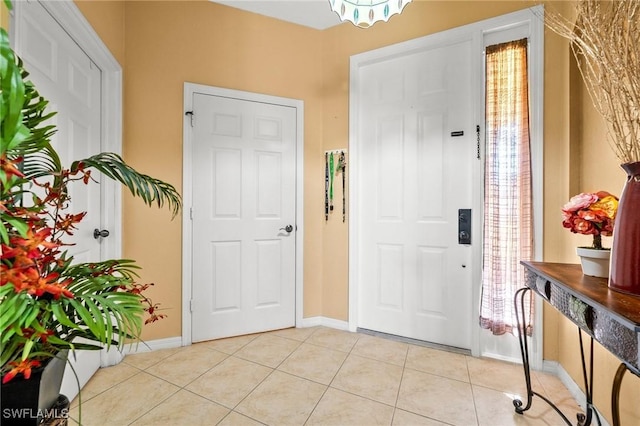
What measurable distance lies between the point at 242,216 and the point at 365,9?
180 cm

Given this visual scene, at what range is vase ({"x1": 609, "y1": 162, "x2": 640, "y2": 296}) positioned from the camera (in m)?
1.03

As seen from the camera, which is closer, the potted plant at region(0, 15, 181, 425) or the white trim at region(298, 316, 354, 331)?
the potted plant at region(0, 15, 181, 425)

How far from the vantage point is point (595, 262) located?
1.32m

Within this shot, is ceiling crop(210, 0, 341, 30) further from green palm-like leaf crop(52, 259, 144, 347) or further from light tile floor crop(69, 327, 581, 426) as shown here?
light tile floor crop(69, 327, 581, 426)

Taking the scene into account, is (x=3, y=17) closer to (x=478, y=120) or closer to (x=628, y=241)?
(x=628, y=241)

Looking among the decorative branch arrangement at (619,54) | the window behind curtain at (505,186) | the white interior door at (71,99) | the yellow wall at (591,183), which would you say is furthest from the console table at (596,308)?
the white interior door at (71,99)

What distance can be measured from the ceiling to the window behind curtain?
136 centimetres

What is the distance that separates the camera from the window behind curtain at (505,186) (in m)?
2.20

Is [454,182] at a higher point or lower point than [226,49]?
lower

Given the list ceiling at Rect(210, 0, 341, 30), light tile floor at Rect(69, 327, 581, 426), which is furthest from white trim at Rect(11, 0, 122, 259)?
ceiling at Rect(210, 0, 341, 30)

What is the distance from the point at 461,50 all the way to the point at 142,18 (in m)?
2.40

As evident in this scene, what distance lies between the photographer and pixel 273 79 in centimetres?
288

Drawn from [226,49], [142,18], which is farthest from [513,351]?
[142,18]

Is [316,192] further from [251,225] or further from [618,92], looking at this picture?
[618,92]
